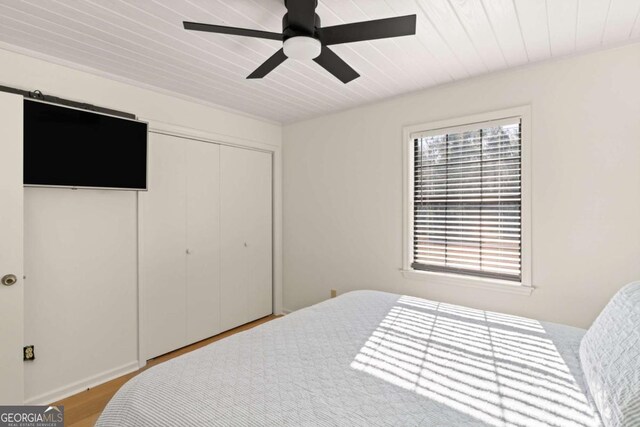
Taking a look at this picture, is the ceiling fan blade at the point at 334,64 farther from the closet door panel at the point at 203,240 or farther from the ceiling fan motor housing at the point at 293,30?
the closet door panel at the point at 203,240

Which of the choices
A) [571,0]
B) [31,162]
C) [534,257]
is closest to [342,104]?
[571,0]

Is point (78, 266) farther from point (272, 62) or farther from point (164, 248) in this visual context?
point (272, 62)

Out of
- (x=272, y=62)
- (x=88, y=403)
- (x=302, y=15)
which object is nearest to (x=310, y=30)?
(x=302, y=15)

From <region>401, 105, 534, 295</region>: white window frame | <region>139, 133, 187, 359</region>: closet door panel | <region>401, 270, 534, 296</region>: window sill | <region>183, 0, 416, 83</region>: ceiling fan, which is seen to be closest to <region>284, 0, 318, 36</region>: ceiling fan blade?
<region>183, 0, 416, 83</region>: ceiling fan

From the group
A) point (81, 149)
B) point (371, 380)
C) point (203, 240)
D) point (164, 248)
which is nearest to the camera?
point (371, 380)

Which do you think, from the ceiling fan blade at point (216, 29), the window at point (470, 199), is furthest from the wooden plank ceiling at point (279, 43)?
the window at point (470, 199)

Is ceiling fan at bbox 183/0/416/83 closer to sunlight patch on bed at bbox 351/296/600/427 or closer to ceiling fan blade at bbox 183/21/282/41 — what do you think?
ceiling fan blade at bbox 183/21/282/41

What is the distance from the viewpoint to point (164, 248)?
118 inches

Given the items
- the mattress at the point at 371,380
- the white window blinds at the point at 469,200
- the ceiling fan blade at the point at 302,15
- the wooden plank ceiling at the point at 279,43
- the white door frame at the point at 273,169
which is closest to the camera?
the mattress at the point at 371,380

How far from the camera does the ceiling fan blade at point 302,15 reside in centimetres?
143

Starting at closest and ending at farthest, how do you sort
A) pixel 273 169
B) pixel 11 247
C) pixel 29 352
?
pixel 11 247 < pixel 29 352 < pixel 273 169

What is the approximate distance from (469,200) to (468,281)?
0.67 meters

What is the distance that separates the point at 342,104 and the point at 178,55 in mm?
1602

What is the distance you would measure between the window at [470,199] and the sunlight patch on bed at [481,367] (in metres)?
0.75
